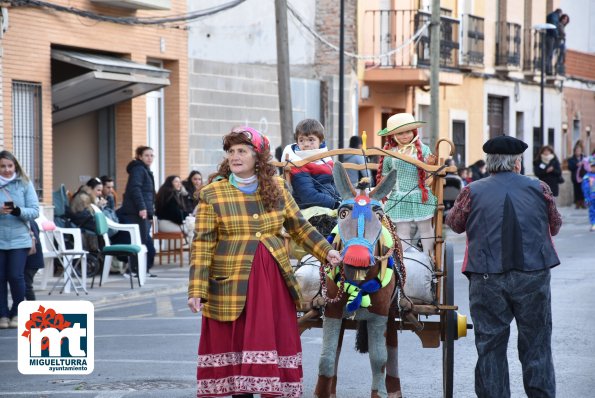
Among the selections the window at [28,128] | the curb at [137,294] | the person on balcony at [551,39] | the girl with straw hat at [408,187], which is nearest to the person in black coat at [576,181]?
the person on balcony at [551,39]

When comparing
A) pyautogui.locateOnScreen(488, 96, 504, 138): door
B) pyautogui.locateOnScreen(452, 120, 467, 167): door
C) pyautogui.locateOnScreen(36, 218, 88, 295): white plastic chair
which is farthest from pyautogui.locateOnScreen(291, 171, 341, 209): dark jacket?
pyautogui.locateOnScreen(488, 96, 504, 138): door

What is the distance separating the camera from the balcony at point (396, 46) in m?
34.1

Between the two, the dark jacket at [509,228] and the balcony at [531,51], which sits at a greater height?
the balcony at [531,51]

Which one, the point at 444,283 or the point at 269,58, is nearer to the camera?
the point at 444,283

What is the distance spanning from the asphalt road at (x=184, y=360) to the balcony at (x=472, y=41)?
73.9 ft

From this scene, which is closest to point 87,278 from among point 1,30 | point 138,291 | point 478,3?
point 138,291

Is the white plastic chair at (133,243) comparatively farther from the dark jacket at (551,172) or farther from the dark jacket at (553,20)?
the dark jacket at (553,20)

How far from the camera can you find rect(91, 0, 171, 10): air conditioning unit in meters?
23.0

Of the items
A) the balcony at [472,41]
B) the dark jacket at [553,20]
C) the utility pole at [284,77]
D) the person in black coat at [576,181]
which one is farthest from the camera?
the dark jacket at [553,20]

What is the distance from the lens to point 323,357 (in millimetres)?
9016

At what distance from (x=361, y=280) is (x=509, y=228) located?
98cm

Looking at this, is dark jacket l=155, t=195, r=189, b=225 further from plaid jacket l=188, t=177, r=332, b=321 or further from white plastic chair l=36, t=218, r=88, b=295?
plaid jacket l=188, t=177, r=332, b=321

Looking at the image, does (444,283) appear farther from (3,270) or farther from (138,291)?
(138,291)

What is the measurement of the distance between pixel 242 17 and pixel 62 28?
1053 centimetres
